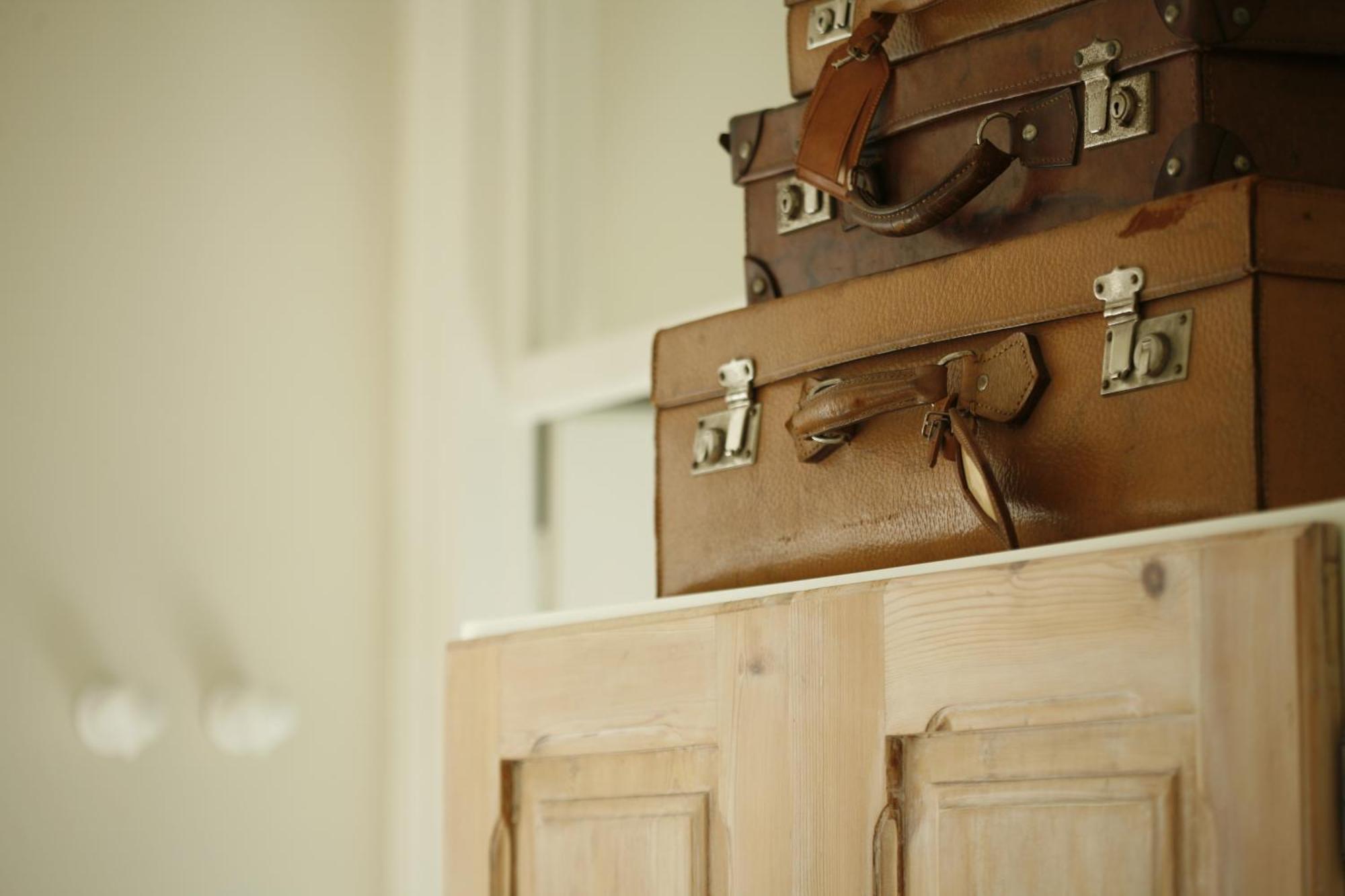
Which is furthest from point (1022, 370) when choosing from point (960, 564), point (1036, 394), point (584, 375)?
point (584, 375)

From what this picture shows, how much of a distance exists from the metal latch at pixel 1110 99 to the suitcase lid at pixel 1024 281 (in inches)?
3.0

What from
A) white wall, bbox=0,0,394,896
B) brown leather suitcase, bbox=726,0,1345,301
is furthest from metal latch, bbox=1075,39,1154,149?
white wall, bbox=0,0,394,896

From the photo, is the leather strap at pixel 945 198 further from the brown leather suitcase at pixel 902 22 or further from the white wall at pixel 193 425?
the white wall at pixel 193 425

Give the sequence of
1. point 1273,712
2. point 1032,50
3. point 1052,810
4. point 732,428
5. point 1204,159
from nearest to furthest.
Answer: point 1273,712, point 1052,810, point 1204,159, point 1032,50, point 732,428

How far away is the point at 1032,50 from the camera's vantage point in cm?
101

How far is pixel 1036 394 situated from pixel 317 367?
1.15 meters

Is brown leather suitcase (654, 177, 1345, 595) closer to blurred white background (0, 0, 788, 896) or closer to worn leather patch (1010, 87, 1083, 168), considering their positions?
worn leather patch (1010, 87, 1083, 168)

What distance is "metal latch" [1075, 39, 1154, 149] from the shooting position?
94 cm

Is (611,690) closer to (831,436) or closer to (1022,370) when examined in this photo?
(831,436)

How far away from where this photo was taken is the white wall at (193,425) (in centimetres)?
163

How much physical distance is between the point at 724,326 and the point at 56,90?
37.3 inches

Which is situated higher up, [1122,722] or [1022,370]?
[1022,370]

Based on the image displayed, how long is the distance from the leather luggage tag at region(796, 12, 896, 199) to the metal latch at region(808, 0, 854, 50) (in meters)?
0.05

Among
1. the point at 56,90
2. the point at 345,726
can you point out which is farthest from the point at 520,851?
the point at 56,90
